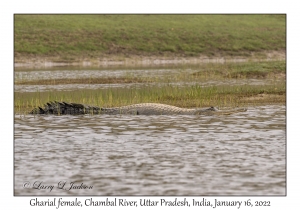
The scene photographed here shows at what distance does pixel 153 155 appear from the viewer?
1180 centimetres

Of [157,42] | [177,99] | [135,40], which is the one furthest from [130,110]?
[135,40]

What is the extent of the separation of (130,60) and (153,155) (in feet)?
128

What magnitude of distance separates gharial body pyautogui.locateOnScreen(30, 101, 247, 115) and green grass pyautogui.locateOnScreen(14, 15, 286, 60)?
3018 centimetres

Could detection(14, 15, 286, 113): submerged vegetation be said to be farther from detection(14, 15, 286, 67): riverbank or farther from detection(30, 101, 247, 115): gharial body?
detection(30, 101, 247, 115): gharial body

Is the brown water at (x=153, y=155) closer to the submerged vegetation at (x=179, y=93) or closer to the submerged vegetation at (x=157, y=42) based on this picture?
the submerged vegetation at (x=179, y=93)

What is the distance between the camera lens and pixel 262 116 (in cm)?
1720

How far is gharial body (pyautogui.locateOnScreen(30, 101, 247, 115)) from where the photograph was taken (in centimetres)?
1763

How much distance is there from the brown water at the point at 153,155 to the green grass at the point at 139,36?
33677mm

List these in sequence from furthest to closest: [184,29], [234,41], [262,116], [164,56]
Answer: [184,29] < [234,41] < [164,56] < [262,116]

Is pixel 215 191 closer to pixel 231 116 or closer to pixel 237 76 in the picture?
pixel 231 116

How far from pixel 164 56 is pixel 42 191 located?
142 feet

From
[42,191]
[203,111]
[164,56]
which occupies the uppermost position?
[164,56]

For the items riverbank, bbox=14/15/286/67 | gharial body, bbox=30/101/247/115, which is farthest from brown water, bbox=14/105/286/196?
riverbank, bbox=14/15/286/67

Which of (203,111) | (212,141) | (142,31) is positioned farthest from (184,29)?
(212,141)
